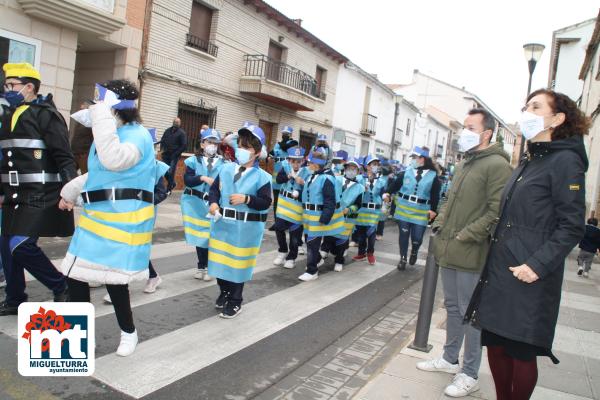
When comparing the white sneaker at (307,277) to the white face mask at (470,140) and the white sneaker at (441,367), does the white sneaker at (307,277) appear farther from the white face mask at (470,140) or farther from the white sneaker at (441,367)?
the white face mask at (470,140)

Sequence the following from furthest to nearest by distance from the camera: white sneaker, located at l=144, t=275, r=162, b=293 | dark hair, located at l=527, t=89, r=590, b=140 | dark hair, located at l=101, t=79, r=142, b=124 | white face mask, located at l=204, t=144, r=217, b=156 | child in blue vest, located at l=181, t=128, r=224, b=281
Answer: white face mask, located at l=204, t=144, r=217, b=156 → child in blue vest, located at l=181, t=128, r=224, b=281 → white sneaker, located at l=144, t=275, r=162, b=293 → dark hair, located at l=101, t=79, r=142, b=124 → dark hair, located at l=527, t=89, r=590, b=140

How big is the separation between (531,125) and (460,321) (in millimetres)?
1659

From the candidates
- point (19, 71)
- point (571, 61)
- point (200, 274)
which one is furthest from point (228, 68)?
point (571, 61)

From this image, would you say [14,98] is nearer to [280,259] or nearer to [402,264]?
[280,259]

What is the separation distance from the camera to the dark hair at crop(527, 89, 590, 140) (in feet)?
9.26

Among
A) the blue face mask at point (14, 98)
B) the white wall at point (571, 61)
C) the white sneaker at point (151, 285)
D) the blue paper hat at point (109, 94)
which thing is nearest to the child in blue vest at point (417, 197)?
the white sneaker at point (151, 285)

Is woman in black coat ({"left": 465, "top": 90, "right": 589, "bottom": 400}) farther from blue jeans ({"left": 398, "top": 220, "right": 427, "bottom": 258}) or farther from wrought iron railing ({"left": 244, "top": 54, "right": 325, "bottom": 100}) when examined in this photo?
wrought iron railing ({"left": 244, "top": 54, "right": 325, "bottom": 100})

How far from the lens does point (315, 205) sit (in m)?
6.98

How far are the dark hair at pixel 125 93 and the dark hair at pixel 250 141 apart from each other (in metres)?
1.31

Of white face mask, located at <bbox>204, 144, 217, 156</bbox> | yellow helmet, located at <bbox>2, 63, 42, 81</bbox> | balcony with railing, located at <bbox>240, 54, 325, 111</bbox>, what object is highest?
balcony with railing, located at <bbox>240, 54, 325, 111</bbox>

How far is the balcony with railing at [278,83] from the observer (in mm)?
17734

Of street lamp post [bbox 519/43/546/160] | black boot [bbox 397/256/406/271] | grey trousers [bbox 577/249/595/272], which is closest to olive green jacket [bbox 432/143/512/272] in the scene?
black boot [bbox 397/256/406/271]

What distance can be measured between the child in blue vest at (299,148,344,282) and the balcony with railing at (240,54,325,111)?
1129cm

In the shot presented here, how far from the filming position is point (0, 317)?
4133 mm
